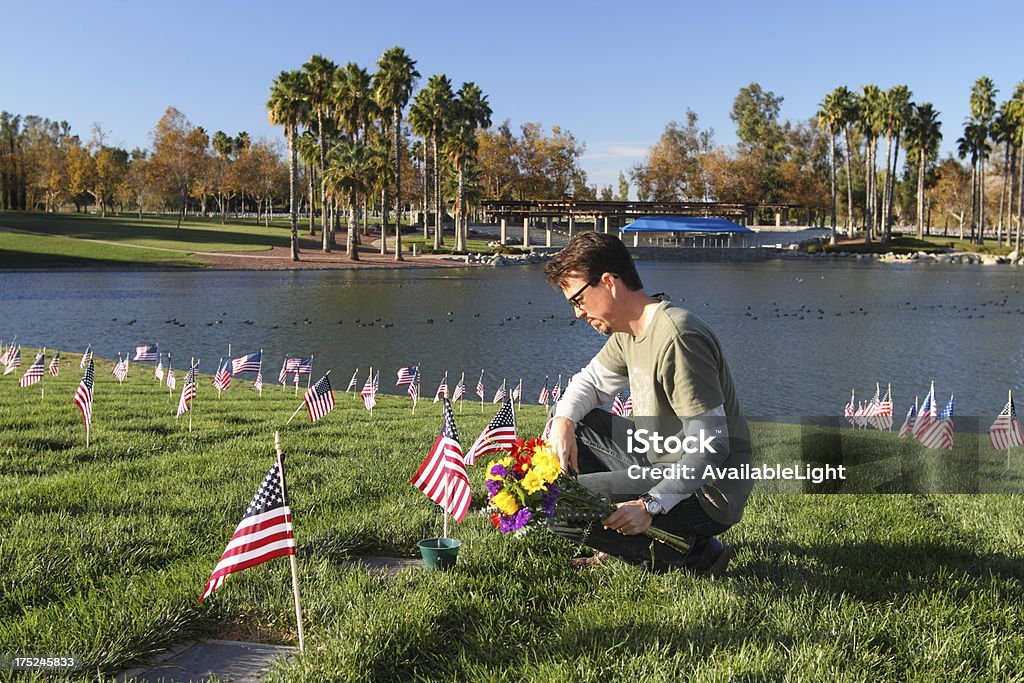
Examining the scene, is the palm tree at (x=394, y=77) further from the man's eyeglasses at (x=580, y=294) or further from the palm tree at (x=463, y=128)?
the man's eyeglasses at (x=580, y=294)

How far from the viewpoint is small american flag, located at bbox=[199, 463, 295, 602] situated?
12.7 feet

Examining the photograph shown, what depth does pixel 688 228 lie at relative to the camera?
353ft

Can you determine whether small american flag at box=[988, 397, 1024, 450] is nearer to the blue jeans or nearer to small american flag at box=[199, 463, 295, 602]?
the blue jeans

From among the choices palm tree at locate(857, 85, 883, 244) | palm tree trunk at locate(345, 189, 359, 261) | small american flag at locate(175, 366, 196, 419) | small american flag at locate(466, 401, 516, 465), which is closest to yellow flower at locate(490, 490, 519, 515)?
small american flag at locate(466, 401, 516, 465)

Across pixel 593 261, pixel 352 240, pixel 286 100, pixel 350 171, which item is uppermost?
pixel 286 100

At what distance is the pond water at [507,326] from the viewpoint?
2609cm

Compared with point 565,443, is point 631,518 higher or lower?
lower

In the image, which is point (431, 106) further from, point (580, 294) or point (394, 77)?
point (580, 294)

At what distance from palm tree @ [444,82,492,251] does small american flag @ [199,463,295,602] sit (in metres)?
82.0

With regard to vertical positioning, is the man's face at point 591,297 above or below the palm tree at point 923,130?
below

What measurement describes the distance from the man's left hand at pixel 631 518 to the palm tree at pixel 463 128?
82023 mm

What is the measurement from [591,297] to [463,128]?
84.2 meters

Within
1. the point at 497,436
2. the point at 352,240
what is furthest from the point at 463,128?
the point at 497,436

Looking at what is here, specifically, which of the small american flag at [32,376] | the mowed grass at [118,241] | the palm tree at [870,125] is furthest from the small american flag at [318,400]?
the palm tree at [870,125]
